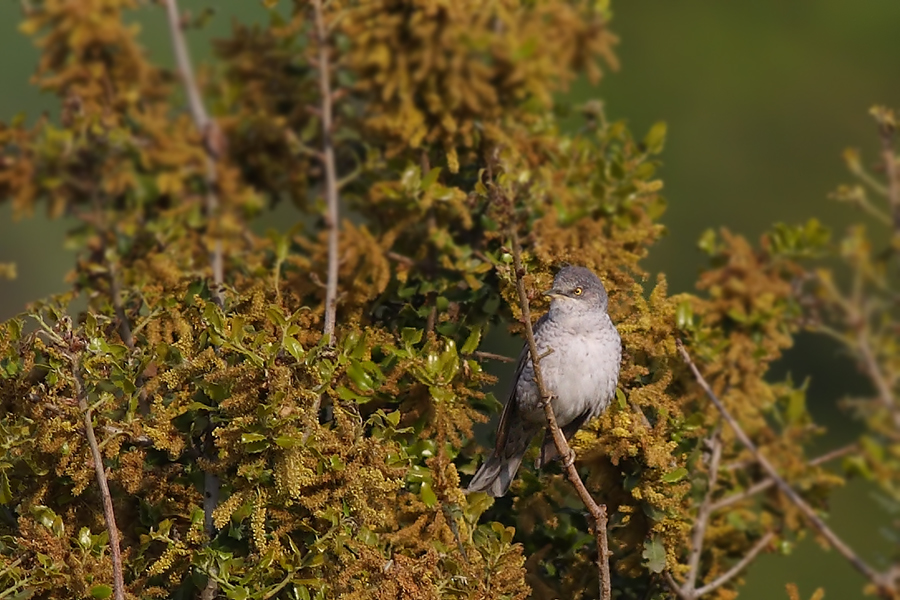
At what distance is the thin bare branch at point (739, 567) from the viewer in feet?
12.9

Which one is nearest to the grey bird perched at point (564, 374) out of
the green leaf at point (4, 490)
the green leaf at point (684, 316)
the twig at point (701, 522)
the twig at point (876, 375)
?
the green leaf at point (684, 316)

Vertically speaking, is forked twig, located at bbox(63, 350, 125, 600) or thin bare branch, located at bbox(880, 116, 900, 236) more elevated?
thin bare branch, located at bbox(880, 116, 900, 236)

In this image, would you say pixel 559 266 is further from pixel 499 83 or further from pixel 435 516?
pixel 435 516

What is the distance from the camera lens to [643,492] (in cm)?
372

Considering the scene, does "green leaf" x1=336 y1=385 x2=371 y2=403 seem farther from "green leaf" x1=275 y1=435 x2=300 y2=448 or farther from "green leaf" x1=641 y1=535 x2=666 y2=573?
"green leaf" x1=641 y1=535 x2=666 y2=573

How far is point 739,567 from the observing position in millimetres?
4070

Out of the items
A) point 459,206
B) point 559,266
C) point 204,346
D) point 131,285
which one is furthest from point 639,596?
point 131,285

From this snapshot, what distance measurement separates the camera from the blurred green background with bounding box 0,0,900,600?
49.1 feet

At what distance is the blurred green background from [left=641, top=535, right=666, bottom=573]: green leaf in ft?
29.4

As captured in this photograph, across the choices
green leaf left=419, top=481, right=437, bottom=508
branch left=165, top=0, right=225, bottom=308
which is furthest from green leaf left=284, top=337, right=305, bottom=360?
branch left=165, top=0, right=225, bottom=308

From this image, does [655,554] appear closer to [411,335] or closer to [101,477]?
[411,335]

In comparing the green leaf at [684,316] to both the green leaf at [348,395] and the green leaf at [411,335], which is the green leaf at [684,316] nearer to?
the green leaf at [411,335]

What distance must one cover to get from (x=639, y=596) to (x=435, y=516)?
36.5 inches

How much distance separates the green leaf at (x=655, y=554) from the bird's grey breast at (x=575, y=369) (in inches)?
24.2
